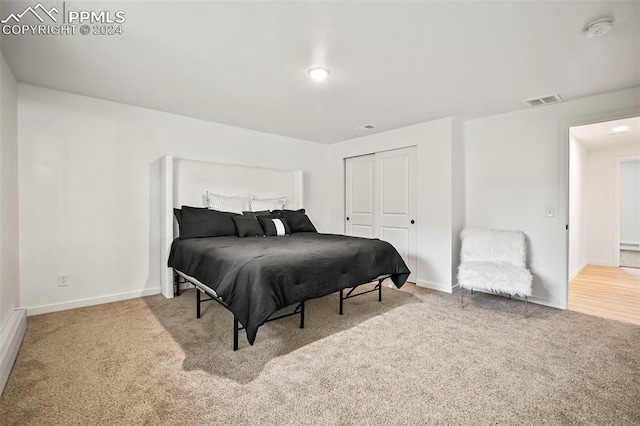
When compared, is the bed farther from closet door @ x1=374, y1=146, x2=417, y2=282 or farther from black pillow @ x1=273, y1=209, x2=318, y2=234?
closet door @ x1=374, y1=146, x2=417, y2=282

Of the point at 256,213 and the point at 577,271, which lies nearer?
the point at 256,213

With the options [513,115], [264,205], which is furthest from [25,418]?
[513,115]

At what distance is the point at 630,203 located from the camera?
680 centimetres

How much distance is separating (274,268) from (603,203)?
6.47 metres

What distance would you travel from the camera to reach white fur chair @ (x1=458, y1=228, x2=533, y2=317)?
3.07 metres

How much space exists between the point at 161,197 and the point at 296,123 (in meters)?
2.08

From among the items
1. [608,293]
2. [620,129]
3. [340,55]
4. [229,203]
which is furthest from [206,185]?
[620,129]

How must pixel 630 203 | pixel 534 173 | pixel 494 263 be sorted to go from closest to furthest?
pixel 494 263
pixel 534 173
pixel 630 203

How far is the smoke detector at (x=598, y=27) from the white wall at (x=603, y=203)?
469 cm

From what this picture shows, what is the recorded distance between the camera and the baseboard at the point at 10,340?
6.03 ft

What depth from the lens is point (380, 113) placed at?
3799 mm

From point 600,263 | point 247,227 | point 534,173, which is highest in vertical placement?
point 534,173
